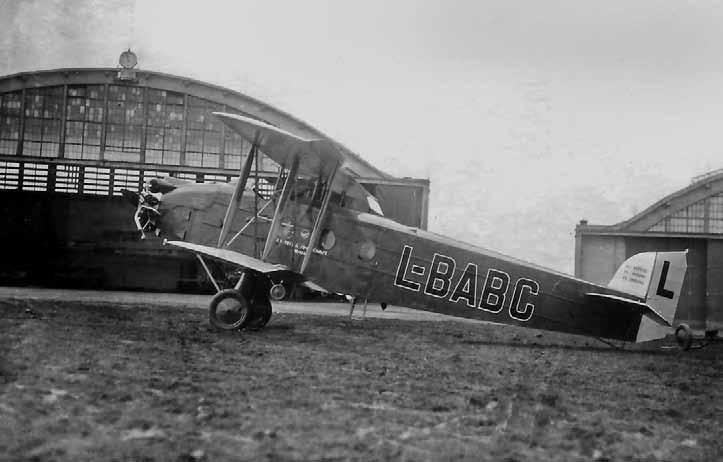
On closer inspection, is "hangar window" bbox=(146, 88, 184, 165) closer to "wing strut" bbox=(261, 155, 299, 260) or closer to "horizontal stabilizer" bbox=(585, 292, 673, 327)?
"wing strut" bbox=(261, 155, 299, 260)

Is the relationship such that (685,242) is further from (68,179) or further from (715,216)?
(68,179)

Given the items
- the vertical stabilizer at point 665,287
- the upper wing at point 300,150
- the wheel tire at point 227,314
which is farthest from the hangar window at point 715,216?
the wheel tire at point 227,314

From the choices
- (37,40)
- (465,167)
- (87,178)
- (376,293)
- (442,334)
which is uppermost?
(465,167)

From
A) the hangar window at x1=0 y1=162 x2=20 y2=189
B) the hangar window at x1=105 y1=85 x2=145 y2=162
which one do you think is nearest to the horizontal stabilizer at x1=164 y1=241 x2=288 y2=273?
the hangar window at x1=105 y1=85 x2=145 y2=162

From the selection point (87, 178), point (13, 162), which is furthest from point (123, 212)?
point (13, 162)

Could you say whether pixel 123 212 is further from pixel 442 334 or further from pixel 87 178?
pixel 442 334

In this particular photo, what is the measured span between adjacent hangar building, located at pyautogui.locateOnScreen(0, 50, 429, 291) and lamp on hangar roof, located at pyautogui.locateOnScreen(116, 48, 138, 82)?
0.11ft

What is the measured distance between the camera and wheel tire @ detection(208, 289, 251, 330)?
974cm

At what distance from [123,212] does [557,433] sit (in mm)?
20339

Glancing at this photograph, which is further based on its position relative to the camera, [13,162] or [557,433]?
[13,162]

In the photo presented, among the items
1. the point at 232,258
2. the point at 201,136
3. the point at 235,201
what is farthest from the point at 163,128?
the point at 232,258

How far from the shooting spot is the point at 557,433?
14.2 ft

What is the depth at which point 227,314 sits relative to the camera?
9812 mm

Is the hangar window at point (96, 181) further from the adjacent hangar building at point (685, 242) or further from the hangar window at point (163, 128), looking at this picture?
the adjacent hangar building at point (685, 242)
